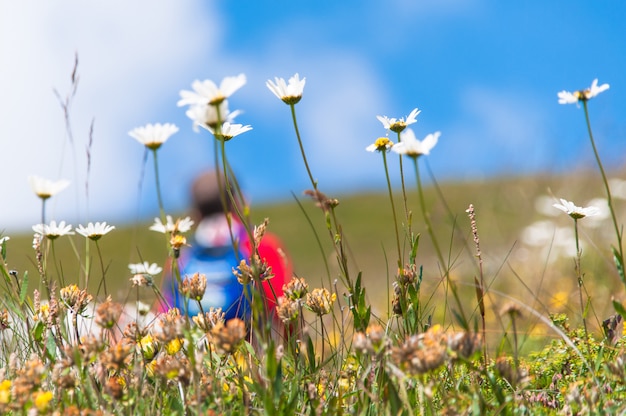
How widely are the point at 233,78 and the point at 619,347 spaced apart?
1.19 meters

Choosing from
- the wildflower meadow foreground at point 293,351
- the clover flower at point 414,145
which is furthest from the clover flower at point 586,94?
the clover flower at point 414,145

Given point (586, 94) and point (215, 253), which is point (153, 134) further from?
point (215, 253)

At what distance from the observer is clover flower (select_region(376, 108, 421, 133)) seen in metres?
1.75

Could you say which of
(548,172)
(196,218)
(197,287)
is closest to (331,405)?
(197,287)

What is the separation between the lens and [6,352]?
2.04m

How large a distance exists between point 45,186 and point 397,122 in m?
0.86

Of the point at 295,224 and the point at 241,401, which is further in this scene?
the point at 295,224

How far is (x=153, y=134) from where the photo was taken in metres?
1.45

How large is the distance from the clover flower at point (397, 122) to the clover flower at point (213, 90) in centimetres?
53

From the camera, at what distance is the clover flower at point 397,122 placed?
1752 millimetres

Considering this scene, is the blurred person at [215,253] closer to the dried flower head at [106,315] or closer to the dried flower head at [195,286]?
the dried flower head at [195,286]

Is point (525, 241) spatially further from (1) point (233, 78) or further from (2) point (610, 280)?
(1) point (233, 78)

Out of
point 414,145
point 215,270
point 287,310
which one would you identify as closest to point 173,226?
point 287,310

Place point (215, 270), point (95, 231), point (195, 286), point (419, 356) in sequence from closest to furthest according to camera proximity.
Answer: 1. point (419, 356)
2. point (195, 286)
3. point (95, 231)
4. point (215, 270)
